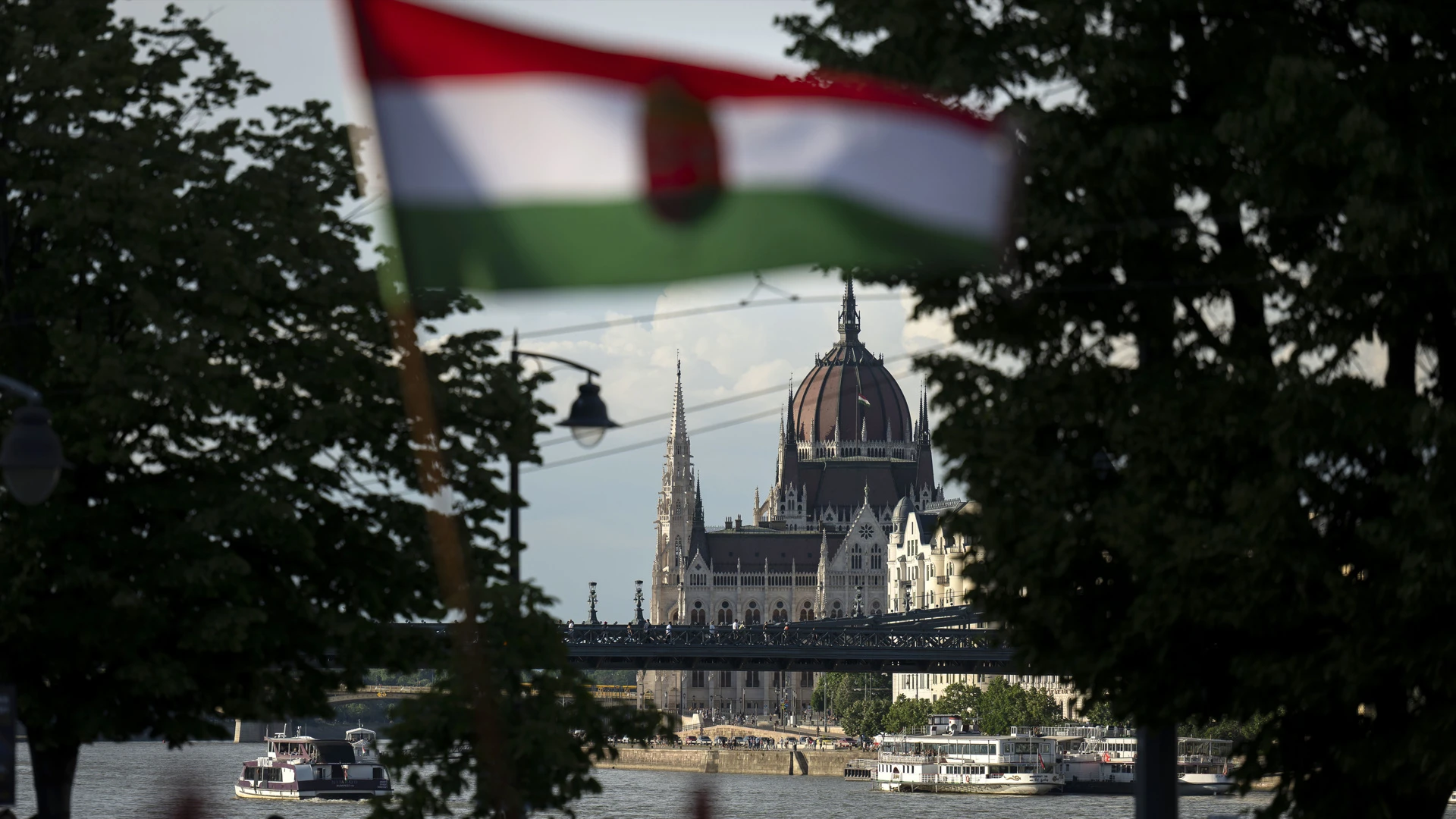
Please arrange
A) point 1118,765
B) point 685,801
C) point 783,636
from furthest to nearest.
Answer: point 783,636
point 1118,765
point 685,801

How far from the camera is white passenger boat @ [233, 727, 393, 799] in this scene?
92688 mm

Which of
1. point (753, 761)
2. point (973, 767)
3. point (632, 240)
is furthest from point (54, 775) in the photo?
point (753, 761)

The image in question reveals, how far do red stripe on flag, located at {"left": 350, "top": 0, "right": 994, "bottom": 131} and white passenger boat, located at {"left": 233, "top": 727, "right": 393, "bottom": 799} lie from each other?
288ft

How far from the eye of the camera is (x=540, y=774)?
18.2 meters

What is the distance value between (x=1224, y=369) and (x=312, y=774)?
83.4m

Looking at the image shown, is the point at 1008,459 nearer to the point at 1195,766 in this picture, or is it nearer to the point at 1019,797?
the point at 1019,797

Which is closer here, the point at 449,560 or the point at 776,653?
the point at 449,560

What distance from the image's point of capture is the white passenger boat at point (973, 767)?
107 metres

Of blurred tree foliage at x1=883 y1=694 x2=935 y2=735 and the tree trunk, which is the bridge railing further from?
the tree trunk

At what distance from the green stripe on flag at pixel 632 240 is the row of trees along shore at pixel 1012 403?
8146 millimetres

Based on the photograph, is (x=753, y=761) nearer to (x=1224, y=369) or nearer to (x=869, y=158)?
(x=1224, y=369)

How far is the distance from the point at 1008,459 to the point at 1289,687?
9.53ft

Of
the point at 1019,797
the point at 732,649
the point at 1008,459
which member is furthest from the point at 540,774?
the point at 1019,797

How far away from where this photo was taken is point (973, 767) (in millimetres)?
110125
